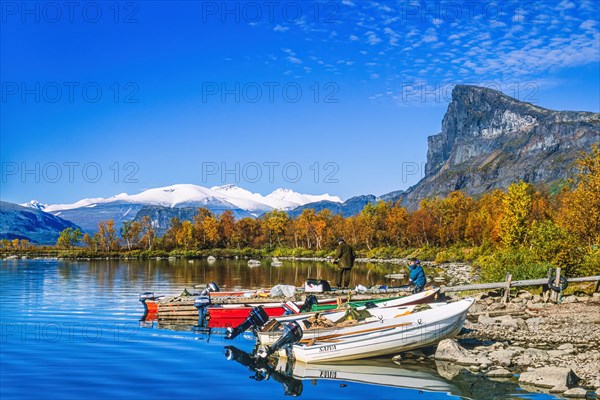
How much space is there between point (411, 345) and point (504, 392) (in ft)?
17.4

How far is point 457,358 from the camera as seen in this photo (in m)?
20.9

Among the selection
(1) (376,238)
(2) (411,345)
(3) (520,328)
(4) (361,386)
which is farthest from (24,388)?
(1) (376,238)

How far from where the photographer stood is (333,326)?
2195 cm

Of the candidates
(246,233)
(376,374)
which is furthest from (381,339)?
(246,233)

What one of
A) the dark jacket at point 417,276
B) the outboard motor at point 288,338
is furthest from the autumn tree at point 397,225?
the outboard motor at point 288,338

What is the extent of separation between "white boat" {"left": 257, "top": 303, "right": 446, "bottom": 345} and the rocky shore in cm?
261

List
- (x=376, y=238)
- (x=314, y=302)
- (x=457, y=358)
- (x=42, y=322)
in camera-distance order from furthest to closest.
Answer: (x=376, y=238), (x=42, y=322), (x=314, y=302), (x=457, y=358)

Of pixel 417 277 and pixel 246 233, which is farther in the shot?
pixel 246 233

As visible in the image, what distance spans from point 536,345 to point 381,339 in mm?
6937

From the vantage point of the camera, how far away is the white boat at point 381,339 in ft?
70.4

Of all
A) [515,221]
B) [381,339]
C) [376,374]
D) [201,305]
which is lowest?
[376,374]

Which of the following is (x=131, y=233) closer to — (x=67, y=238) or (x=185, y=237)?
(x=185, y=237)

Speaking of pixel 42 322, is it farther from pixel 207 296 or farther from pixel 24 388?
pixel 24 388

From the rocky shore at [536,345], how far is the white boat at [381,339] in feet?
2.83
